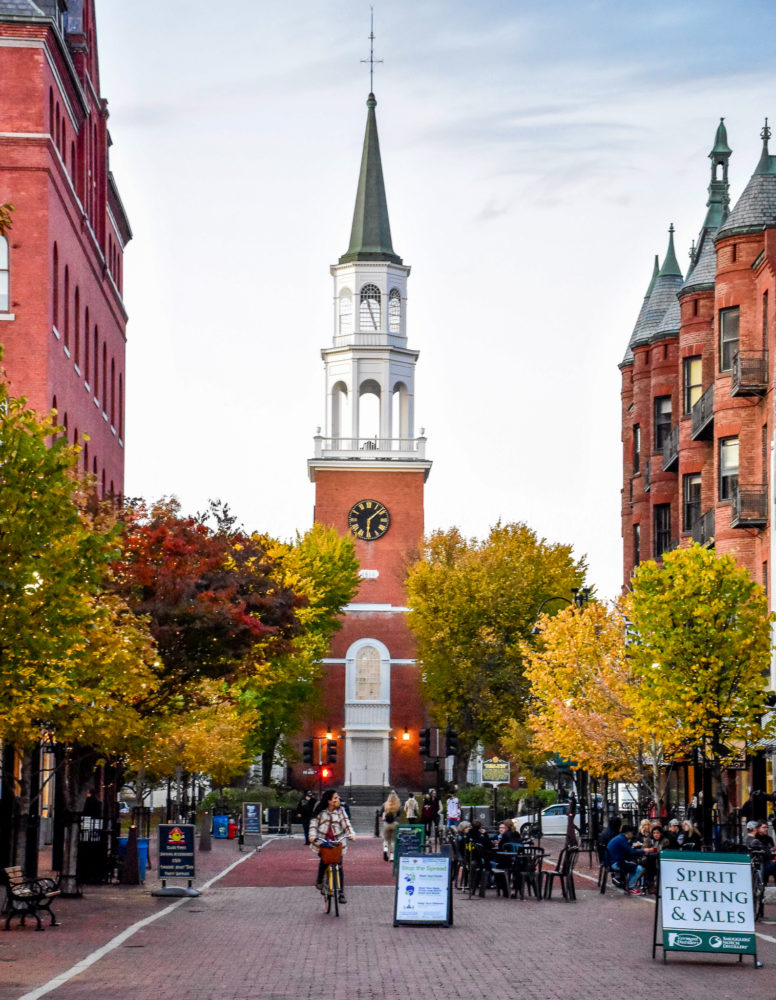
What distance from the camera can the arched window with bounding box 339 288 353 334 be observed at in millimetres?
93750

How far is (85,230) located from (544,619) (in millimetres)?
15785

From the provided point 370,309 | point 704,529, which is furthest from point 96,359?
point 370,309

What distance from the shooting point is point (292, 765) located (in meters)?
88.2

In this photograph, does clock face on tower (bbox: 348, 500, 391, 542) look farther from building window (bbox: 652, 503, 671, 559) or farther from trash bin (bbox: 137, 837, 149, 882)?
trash bin (bbox: 137, 837, 149, 882)

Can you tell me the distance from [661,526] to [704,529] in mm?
9538

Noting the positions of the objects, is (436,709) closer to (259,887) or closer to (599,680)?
(599,680)

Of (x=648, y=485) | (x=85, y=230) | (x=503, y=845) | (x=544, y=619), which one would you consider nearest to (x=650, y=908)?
(x=503, y=845)

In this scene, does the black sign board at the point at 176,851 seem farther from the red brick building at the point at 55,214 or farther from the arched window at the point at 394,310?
the arched window at the point at 394,310

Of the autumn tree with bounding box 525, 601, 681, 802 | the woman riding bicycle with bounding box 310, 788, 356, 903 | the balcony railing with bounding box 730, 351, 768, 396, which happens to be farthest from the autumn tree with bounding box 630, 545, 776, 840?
the woman riding bicycle with bounding box 310, 788, 356, 903

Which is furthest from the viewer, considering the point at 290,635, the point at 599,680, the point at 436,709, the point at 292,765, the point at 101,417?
the point at 292,765

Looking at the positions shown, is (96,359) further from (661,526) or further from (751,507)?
(751,507)

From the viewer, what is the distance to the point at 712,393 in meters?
45.3

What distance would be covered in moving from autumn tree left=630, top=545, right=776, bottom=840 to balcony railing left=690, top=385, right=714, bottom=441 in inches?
459

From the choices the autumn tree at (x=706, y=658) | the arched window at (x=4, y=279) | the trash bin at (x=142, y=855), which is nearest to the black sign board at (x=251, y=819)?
the trash bin at (x=142, y=855)
